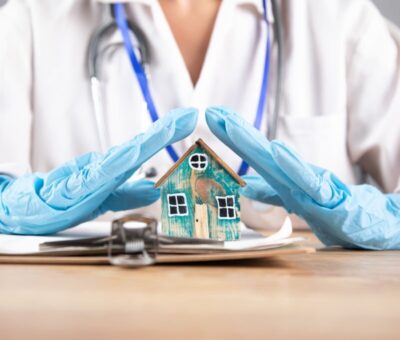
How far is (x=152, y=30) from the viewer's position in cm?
127

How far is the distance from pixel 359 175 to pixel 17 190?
29.2 inches

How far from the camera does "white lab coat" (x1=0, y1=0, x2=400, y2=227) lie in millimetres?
1242

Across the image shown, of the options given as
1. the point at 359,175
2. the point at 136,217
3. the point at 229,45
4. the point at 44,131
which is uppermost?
the point at 229,45

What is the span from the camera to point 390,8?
1.97m

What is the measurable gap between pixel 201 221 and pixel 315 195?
13cm

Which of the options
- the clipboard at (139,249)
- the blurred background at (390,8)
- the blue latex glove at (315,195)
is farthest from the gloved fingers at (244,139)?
the blurred background at (390,8)

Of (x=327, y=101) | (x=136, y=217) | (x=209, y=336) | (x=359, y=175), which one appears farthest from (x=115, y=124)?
(x=209, y=336)

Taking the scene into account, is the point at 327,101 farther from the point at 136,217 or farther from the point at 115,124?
the point at 136,217

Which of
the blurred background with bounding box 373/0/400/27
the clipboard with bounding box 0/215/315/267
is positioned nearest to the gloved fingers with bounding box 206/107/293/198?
the clipboard with bounding box 0/215/315/267

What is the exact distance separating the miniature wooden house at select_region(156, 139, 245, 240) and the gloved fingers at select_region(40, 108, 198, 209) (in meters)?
0.04

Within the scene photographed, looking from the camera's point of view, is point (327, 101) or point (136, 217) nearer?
point (136, 217)

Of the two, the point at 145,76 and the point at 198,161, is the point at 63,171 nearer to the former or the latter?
the point at 198,161

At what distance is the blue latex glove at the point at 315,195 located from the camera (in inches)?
29.0

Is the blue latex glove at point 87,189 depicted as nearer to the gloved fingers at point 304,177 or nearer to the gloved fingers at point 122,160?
the gloved fingers at point 122,160
